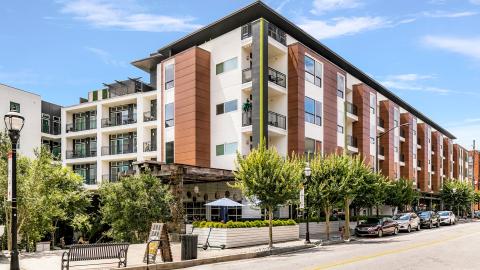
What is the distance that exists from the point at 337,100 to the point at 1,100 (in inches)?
1284

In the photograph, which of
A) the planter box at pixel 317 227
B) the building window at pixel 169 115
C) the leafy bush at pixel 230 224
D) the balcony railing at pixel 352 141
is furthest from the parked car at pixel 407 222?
the building window at pixel 169 115

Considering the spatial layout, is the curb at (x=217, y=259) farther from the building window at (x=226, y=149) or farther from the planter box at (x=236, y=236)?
the building window at (x=226, y=149)

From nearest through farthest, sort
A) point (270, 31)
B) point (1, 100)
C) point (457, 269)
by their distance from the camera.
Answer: point (457, 269) < point (270, 31) < point (1, 100)

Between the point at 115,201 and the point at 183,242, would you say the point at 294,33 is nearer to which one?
the point at 115,201

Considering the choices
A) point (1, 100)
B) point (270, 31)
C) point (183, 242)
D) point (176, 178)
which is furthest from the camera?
point (1, 100)

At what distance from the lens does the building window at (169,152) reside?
3784 centimetres

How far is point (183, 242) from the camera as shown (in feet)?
60.9

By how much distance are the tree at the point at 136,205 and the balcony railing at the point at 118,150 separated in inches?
764

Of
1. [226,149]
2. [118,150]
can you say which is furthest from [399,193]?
[118,150]

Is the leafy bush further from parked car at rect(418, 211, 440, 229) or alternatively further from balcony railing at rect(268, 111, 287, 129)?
parked car at rect(418, 211, 440, 229)

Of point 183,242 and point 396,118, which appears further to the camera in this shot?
point 396,118

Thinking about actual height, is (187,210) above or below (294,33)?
below

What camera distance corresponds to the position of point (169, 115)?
128ft

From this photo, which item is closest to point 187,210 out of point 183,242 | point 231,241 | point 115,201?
point 115,201
